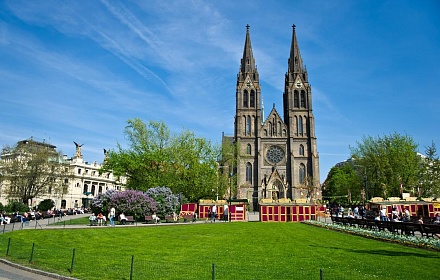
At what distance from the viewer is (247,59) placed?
76.1 meters

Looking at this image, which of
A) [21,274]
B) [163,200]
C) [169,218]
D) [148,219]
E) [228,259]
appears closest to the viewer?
[21,274]

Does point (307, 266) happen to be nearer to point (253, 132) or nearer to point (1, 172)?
point (1, 172)

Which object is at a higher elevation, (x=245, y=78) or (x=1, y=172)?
(x=245, y=78)

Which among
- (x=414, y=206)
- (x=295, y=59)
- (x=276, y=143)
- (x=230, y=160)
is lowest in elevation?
(x=414, y=206)

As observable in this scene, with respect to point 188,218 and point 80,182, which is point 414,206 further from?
point 80,182

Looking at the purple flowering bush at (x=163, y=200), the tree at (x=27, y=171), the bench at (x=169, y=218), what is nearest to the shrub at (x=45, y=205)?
the tree at (x=27, y=171)

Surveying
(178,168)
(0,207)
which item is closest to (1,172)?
(0,207)

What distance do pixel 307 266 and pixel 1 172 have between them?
173 feet

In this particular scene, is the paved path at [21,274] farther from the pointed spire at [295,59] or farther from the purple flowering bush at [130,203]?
the pointed spire at [295,59]

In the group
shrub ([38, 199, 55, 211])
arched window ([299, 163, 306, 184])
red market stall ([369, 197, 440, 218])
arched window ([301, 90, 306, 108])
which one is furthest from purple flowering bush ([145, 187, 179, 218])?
arched window ([301, 90, 306, 108])

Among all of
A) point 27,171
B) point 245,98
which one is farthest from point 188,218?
point 245,98

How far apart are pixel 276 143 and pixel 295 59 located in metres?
20.1

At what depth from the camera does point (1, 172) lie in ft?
164

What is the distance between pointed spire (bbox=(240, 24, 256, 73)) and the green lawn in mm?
61640
